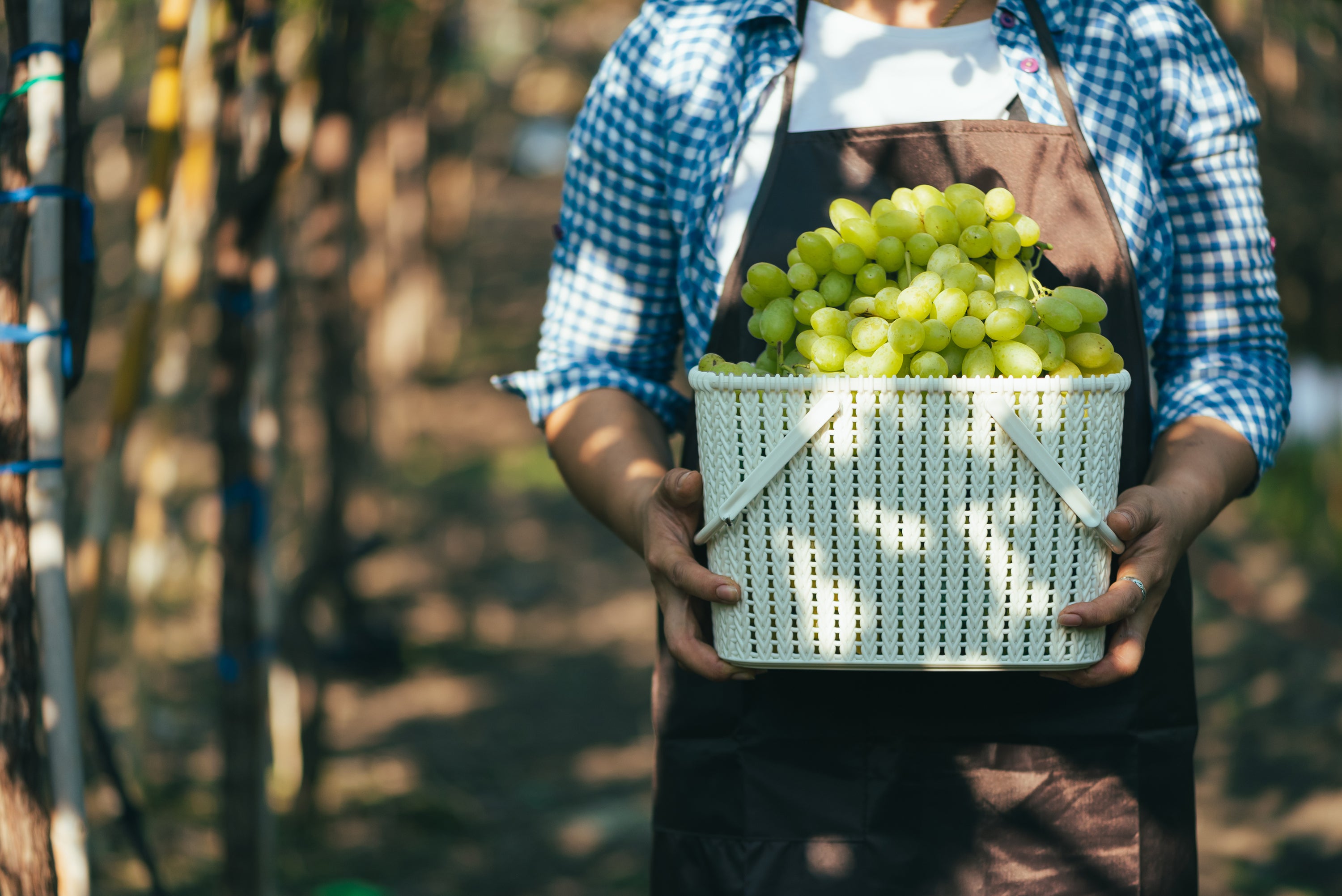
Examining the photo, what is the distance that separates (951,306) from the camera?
4.08 feet

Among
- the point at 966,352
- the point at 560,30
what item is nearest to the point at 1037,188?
the point at 966,352

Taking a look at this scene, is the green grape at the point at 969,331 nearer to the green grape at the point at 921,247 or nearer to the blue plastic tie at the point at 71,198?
the green grape at the point at 921,247

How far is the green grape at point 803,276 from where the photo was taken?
1.33m

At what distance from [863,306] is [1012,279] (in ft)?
0.54

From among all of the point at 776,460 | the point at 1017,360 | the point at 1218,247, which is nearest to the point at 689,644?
Result: the point at 776,460

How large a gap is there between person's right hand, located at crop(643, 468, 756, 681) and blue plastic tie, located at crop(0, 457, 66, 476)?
83 cm

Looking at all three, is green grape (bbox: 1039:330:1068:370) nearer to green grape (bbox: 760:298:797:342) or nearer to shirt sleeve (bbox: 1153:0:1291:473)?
green grape (bbox: 760:298:797:342)

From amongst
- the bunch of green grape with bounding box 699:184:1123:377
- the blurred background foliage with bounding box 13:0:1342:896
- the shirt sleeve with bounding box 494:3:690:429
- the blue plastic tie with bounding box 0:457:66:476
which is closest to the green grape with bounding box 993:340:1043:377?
the bunch of green grape with bounding box 699:184:1123:377

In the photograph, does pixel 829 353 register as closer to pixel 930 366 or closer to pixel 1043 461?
pixel 930 366

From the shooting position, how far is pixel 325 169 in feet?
15.9

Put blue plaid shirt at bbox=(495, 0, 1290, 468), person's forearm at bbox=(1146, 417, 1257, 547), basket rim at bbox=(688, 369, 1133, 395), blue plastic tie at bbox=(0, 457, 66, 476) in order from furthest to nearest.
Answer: blue plastic tie at bbox=(0, 457, 66, 476), blue plaid shirt at bbox=(495, 0, 1290, 468), person's forearm at bbox=(1146, 417, 1257, 547), basket rim at bbox=(688, 369, 1133, 395)

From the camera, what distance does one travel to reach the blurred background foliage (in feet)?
13.8

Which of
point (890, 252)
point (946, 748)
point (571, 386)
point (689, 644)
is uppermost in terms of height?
point (890, 252)

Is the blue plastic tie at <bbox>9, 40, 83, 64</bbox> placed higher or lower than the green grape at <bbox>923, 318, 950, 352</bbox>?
higher
